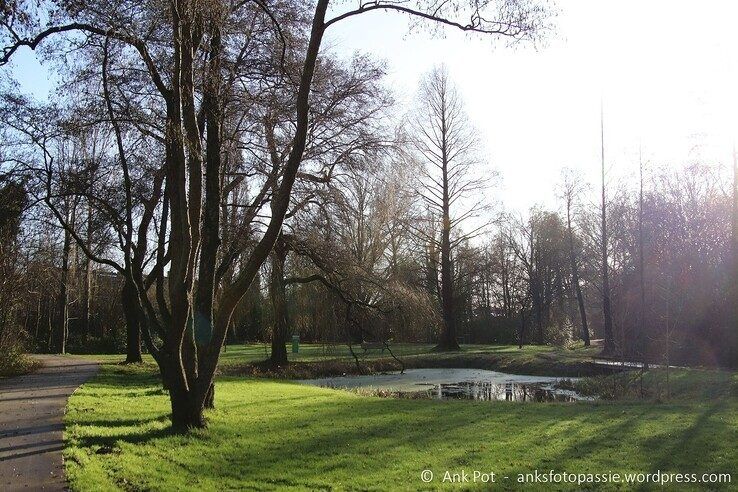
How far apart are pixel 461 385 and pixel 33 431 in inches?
564

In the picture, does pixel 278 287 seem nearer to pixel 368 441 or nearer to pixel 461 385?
pixel 461 385

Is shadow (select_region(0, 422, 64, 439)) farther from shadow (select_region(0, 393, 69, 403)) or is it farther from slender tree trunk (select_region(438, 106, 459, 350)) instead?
slender tree trunk (select_region(438, 106, 459, 350))

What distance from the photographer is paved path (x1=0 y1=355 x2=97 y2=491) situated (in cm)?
627

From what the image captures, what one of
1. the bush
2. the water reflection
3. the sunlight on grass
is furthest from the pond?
the bush

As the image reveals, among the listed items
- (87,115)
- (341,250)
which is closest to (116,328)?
(341,250)

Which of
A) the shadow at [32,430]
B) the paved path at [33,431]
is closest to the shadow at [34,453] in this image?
the paved path at [33,431]

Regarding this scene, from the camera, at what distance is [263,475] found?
21.9 feet

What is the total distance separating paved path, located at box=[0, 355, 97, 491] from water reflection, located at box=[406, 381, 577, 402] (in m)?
9.44

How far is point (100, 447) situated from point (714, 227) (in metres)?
24.6

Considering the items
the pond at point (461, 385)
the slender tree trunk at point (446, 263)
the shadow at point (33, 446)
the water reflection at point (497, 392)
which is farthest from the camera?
the slender tree trunk at point (446, 263)

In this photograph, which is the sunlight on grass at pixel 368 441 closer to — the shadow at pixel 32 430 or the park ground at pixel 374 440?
the park ground at pixel 374 440

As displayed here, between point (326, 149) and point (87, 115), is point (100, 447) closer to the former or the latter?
point (87, 115)

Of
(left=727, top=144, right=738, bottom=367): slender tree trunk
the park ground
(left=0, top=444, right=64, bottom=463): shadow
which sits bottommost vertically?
the park ground

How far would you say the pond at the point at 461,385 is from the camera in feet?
55.8
